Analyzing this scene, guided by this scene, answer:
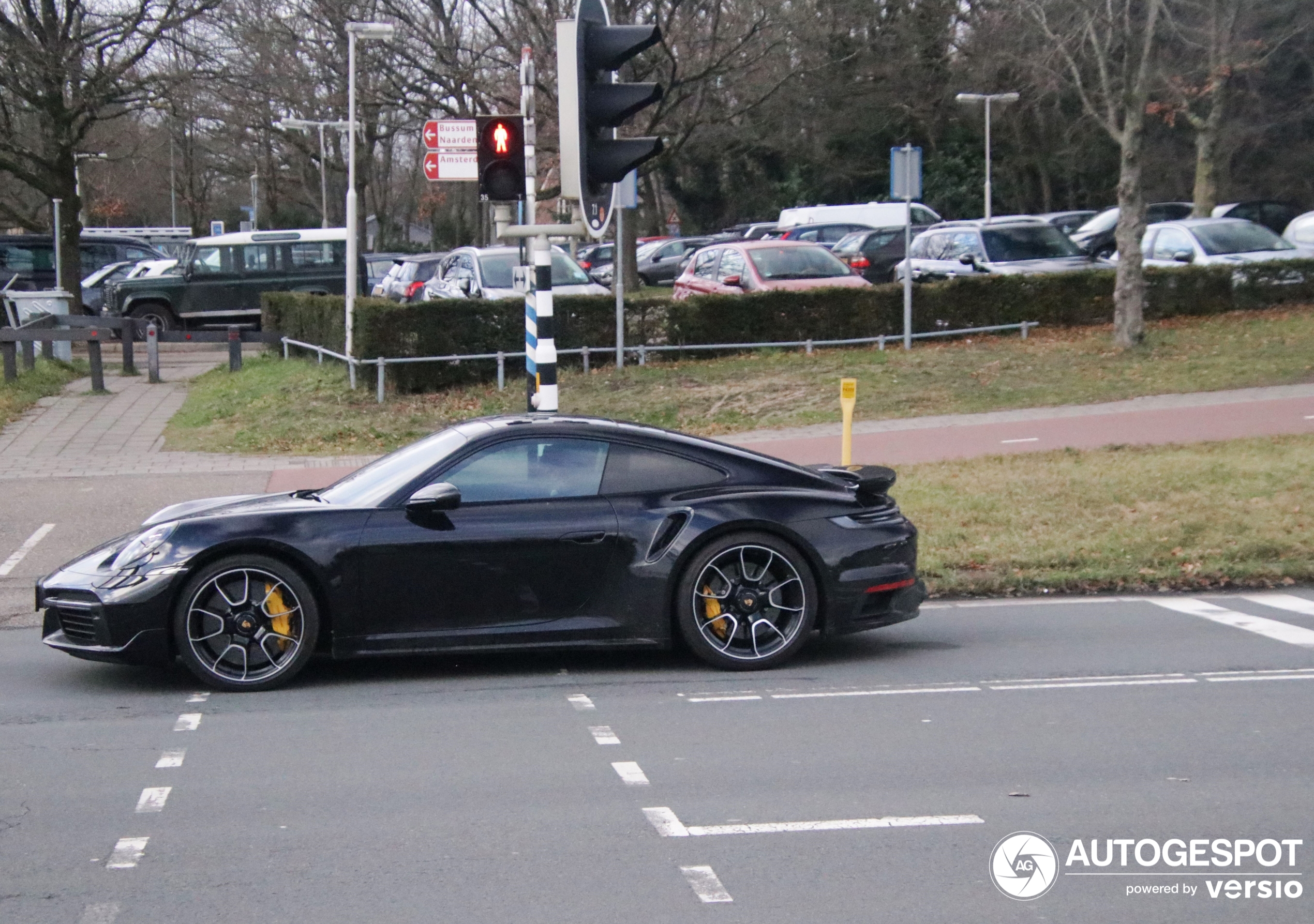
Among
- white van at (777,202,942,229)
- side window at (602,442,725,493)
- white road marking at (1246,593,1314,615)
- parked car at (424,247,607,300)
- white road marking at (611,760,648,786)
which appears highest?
white van at (777,202,942,229)

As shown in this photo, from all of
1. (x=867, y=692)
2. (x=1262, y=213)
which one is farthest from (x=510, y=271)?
(x=1262, y=213)

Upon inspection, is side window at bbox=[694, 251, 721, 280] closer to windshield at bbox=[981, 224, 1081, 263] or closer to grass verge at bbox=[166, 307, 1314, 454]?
grass verge at bbox=[166, 307, 1314, 454]

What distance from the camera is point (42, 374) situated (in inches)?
868

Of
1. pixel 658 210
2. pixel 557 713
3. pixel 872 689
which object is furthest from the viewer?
pixel 658 210

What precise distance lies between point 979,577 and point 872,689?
262 centimetres

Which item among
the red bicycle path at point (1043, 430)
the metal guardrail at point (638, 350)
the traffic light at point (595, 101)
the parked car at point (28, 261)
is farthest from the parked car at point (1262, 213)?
the traffic light at point (595, 101)

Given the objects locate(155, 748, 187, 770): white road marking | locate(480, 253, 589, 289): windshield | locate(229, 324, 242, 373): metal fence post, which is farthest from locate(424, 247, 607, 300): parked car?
locate(155, 748, 187, 770): white road marking

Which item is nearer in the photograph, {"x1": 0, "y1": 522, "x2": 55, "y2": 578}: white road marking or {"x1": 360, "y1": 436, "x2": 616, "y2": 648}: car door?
{"x1": 360, "y1": 436, "x2": 616, "y2": 648}: car door

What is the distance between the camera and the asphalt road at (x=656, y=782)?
14.9 feet

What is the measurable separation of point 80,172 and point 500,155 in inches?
2157

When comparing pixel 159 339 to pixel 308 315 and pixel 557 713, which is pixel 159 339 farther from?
pixel 557 713

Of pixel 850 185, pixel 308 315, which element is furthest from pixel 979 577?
pixel 850 185

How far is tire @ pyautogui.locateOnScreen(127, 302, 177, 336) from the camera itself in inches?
1179

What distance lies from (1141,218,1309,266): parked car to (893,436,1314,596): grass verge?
35.7 ft
